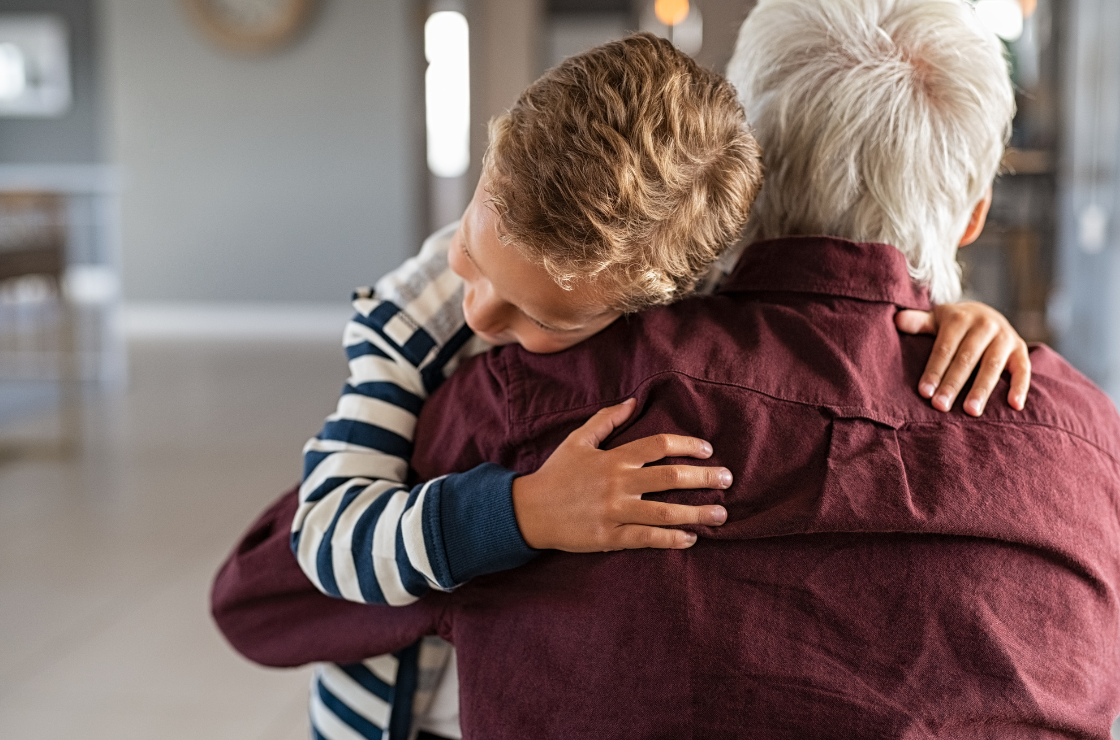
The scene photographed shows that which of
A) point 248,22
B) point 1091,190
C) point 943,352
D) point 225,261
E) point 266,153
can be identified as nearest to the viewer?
point 943,352

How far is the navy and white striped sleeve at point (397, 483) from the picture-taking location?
71 centimetres

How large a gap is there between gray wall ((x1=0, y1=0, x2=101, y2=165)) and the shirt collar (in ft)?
32.5

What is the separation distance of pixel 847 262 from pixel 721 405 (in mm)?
159

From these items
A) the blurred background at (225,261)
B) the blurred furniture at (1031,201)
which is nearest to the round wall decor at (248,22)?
the blurred background at (225,261)

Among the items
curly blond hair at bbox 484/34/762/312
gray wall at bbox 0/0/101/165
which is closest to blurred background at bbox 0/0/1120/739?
gray wall at bbox 0/0/101/165

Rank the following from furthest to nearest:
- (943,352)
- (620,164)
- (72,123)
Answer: (72,123)
(943,352)
(620,164)

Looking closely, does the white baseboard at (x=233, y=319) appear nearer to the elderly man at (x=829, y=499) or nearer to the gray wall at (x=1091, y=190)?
the gray wall at (x=1091, y=190)

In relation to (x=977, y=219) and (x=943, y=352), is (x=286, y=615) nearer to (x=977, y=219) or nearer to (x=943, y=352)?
(x=943, y=352)

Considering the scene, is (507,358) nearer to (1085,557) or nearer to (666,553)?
(666,553)

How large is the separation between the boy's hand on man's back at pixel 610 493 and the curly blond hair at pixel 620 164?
10cm

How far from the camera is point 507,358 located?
2.47 feet

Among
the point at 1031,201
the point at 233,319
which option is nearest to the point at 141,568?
the point at 233,319

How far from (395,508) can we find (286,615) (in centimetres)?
18

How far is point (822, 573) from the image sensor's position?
25.7 inches
